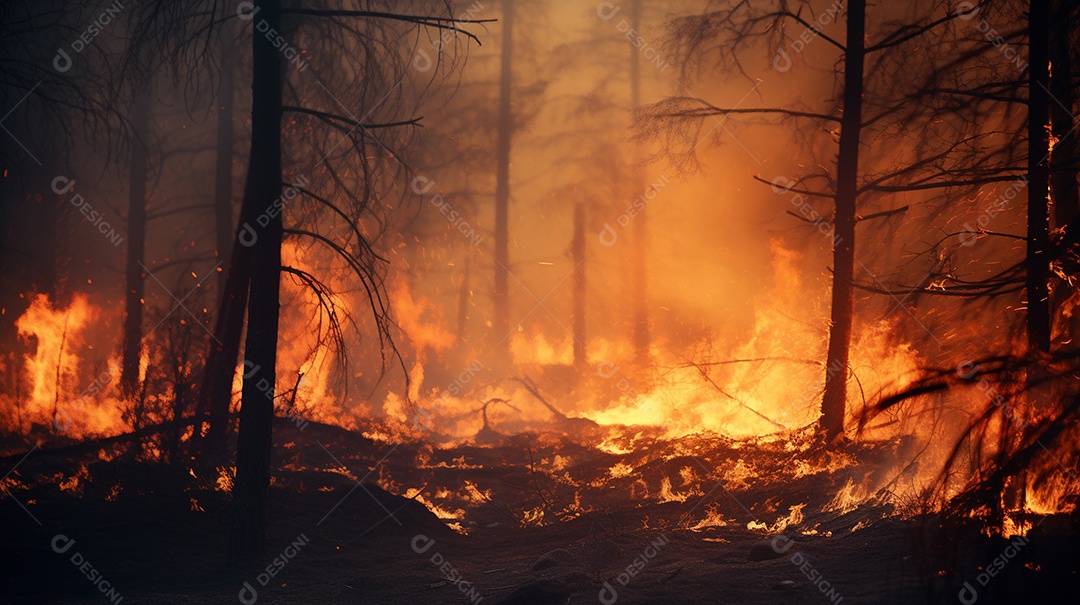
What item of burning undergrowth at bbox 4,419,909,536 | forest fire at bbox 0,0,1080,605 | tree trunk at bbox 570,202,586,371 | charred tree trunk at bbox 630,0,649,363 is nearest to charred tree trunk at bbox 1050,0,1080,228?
forest fire at bbox 0,0,1080,605

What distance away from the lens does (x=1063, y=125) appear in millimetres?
8180

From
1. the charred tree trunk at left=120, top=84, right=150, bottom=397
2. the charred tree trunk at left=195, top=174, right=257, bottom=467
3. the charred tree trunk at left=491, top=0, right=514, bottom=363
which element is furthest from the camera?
the charred tree trunk at left=491, top=0, right=514, bottom=363

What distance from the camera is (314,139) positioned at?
8547 mm

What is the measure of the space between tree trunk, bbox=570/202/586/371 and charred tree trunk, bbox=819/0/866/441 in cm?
1647

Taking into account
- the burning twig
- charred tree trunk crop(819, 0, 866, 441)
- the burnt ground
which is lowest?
the burnt ground

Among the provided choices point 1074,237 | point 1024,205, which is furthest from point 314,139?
point 1024,205

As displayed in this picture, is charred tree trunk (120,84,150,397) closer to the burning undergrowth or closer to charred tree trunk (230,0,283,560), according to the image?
the burning undergrowth

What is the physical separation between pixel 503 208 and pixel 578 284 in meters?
4.02

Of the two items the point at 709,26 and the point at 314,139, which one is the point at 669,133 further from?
the point at 314,139

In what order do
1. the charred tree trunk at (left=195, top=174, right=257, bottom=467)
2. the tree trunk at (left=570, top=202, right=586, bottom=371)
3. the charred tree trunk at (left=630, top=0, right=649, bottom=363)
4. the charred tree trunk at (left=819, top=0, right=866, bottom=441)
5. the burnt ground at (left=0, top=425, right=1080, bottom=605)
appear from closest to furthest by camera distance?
1. the burnt ground at (left=0, top=425, right=1080, bottom=605)
2. the charred tree trunk at (left=819, top=0, right=866, bottom=441)
3. the charred tree trunk at (left=195, top=174, right=257, bottom=467)
4. the charred tree trunk at (left=630, top=0, right=649, bottom=363)
5. the tree trunk at (left=570, top=202, right=586, bottom=371)

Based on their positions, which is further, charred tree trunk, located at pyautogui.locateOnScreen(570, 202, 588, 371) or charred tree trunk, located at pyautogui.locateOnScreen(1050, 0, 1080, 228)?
charred tree trunk, located at pyautogui.locateOnScreen(570, 202, 588, 371)

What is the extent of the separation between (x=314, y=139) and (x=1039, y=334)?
7279mm

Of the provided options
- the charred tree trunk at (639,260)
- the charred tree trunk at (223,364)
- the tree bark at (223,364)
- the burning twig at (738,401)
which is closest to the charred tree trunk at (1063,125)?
the burning twig at (738,401)

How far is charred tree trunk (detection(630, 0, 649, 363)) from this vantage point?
26734mm
